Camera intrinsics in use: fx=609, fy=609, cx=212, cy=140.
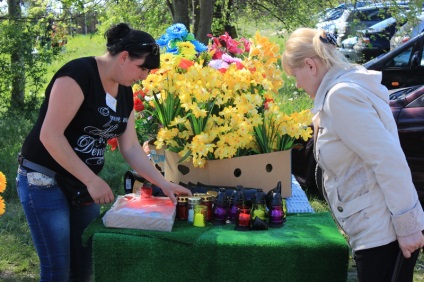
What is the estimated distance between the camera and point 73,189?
89.0 inches

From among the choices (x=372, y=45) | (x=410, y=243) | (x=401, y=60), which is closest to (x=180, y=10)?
(x=401, y=60)

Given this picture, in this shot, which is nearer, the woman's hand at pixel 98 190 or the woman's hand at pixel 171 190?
the woman's hand at pixel 98 190

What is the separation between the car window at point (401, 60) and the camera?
826 centimetres

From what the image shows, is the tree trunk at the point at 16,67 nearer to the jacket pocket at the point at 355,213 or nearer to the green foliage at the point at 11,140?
the green foliage at the point at 11,140

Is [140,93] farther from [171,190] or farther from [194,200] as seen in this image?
[194,200]

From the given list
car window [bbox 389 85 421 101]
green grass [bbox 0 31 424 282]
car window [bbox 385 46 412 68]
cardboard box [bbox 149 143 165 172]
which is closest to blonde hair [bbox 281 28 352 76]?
cardboard box [bbox 149 143 165 172]

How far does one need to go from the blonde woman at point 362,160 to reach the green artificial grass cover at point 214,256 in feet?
0.60

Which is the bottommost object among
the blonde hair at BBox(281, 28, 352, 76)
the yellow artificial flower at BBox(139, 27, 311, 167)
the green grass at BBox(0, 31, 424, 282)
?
the green grass at BBox(0, 31, 424, 282)

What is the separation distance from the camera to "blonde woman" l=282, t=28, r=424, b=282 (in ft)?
6.10

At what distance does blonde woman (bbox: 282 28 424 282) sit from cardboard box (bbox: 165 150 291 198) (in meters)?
0.63

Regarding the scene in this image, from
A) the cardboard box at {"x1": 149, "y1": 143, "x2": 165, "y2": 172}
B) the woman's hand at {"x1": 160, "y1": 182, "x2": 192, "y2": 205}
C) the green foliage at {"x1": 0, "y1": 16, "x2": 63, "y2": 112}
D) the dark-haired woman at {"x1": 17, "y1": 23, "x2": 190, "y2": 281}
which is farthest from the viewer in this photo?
the green foliage at {"x1": 0, "y1": 16, "x2": 63, "y2": 112}

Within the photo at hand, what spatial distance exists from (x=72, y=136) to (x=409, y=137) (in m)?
2.99

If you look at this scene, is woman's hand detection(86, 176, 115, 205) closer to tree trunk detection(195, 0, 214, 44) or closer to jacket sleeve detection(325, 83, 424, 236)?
jacket sleeve detection(325, 83, 424, 236)

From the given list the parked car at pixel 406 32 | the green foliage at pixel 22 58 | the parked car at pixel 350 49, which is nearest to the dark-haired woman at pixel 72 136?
the green foliage at pixel 22 58
